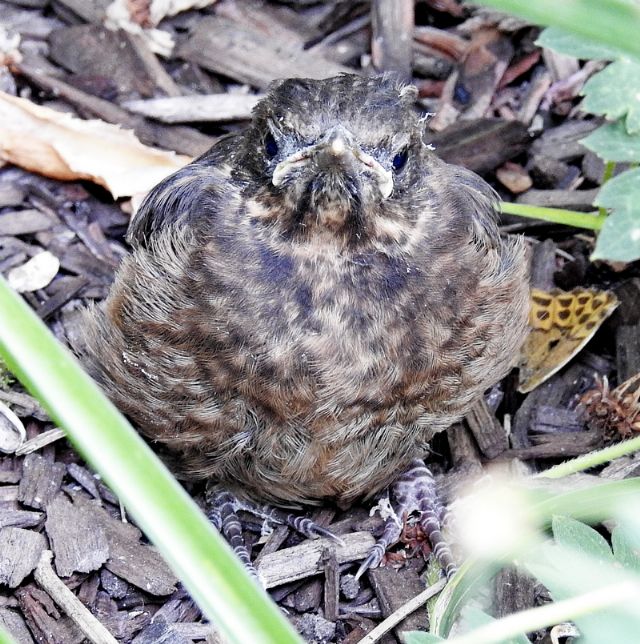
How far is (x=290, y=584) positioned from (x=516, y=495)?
982 mm

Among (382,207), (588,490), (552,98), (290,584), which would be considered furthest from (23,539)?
(552,98)

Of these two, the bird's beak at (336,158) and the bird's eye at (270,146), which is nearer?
the bird's beak at (336,158)

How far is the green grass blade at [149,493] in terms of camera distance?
1.43 meters

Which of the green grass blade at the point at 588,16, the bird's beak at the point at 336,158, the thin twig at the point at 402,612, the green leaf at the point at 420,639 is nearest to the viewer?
the green grass blade at the point at 588,16

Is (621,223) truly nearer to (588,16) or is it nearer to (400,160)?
(400,160)

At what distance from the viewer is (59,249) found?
4254 mm

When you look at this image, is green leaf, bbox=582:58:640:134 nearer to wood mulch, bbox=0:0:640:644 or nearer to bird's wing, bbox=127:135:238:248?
wood mulch, bbox=0:0:640:644

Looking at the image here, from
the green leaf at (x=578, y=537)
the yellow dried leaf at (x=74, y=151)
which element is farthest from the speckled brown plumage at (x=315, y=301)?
the yellow dried leaf at (x=74, y=151)

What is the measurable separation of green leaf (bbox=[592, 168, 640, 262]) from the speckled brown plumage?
62cm

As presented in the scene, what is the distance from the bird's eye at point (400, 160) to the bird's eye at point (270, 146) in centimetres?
35

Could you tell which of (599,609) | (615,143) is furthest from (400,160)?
(599,609)

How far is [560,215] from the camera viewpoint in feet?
12.9

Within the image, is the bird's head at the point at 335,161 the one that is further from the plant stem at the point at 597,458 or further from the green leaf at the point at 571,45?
the plant stem at the point at 597,458

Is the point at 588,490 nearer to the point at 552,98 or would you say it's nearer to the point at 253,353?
the point at 253,353
